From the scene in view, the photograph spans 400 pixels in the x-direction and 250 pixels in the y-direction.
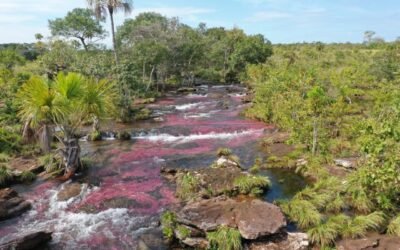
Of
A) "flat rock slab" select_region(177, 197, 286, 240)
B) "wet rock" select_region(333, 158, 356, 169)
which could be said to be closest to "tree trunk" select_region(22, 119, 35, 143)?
"flat rock slab" select_region(177, 197, 286, 240)

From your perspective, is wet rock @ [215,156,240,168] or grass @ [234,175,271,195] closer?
grass @ [234,175,271,195]

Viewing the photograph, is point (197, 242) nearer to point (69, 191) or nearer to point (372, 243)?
point (372, 243)

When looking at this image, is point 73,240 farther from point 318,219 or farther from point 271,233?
point 318,219

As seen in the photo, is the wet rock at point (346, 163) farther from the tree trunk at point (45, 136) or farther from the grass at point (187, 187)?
the tree trunk at point (45, 136)

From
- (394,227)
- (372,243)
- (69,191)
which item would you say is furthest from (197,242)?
(69,191)

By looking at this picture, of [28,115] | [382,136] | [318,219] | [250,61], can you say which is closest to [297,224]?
[318,219]

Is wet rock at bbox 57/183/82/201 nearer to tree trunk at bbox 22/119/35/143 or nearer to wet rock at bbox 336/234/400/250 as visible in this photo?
tree trunk at bbox 22/119/35/143
